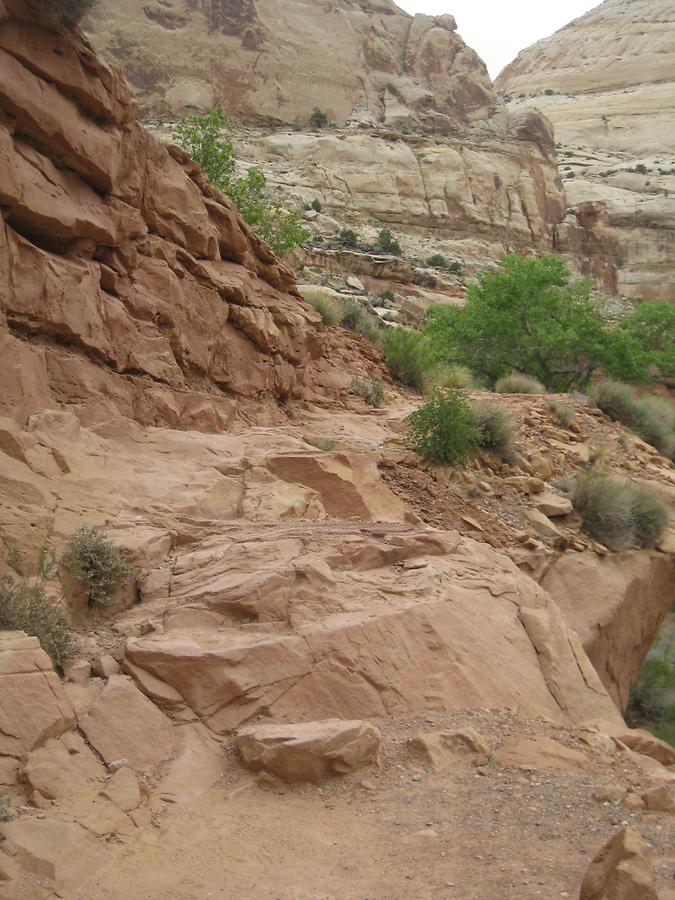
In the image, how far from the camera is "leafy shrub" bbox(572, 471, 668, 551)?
34.8 ft

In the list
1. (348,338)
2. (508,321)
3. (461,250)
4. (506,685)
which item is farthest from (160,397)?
(461,250)

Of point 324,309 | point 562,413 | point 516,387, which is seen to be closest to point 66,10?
point 324,309

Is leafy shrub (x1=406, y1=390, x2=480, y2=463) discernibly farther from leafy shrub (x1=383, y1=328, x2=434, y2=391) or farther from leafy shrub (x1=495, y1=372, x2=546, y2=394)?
leafy shrub (x1=495, y1=372, x2=546, y2=394)

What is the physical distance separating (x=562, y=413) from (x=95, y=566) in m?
10.1

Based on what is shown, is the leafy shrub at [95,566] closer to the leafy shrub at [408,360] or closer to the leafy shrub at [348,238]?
the leafy shrub at [408,360]

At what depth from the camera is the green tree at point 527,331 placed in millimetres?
22766

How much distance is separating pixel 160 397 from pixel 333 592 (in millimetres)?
3887

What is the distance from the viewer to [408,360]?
16.6 m

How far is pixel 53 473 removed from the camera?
6.48 metres

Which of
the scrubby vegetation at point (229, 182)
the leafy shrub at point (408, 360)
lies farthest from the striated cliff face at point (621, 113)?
the leafy shrub at point (408, 360)

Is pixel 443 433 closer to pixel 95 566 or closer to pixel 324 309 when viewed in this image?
pixel 95 566

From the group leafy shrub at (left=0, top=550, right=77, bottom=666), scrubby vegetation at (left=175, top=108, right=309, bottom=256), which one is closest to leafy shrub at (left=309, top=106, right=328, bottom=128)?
scrubby vegetation at (left=175, top=108, right=309, bottom=256)

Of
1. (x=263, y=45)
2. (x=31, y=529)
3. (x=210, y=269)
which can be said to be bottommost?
(x=31, y=529)

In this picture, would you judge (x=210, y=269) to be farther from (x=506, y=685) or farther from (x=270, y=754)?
(x=270, y=754)
